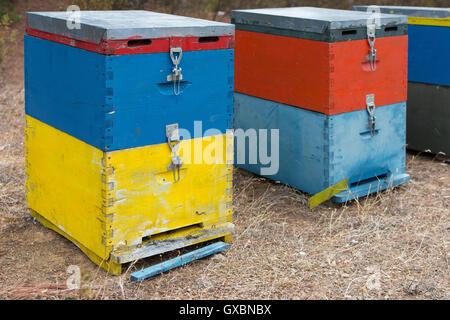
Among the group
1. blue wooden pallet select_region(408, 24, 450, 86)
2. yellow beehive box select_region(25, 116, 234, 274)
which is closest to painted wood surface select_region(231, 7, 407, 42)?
blue wooden pallet select_region(408, 24, 450, 86)

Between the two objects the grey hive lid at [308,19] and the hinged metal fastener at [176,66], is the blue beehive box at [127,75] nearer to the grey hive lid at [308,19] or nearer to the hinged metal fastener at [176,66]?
the hinged metal fastener at [176,66]

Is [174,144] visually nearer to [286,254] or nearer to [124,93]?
[124,93]

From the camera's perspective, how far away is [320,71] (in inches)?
201

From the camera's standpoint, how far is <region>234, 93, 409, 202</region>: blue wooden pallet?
522 centimetres

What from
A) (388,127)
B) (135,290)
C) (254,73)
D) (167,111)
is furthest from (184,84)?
(388,127)

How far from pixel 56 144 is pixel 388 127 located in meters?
2.93

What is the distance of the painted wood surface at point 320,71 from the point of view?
5.07 meters

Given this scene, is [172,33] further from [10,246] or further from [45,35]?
[10,246]

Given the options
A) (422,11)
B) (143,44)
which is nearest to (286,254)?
(143,44)

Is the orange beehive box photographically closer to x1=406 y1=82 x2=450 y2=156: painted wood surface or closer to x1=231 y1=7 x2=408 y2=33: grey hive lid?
x1=231 y1=7 x2=408 y2=33: grey hive lid

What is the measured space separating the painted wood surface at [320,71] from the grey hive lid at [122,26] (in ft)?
3.73

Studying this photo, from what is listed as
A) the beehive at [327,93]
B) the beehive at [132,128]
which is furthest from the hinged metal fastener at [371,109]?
the beehive at [132,128]

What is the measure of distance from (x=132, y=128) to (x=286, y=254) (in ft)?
4.87

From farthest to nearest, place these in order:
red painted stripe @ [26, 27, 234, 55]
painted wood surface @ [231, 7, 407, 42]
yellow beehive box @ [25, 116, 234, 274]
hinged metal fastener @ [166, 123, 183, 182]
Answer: painted wood surface @ [231, 7, 407, 42] → hinged metal fastener @ [166, 123, 183, 182] → yellow beehive box @ [25, 116, 234, 274] → red painted stripe @ [26, 27, 234, 55]
